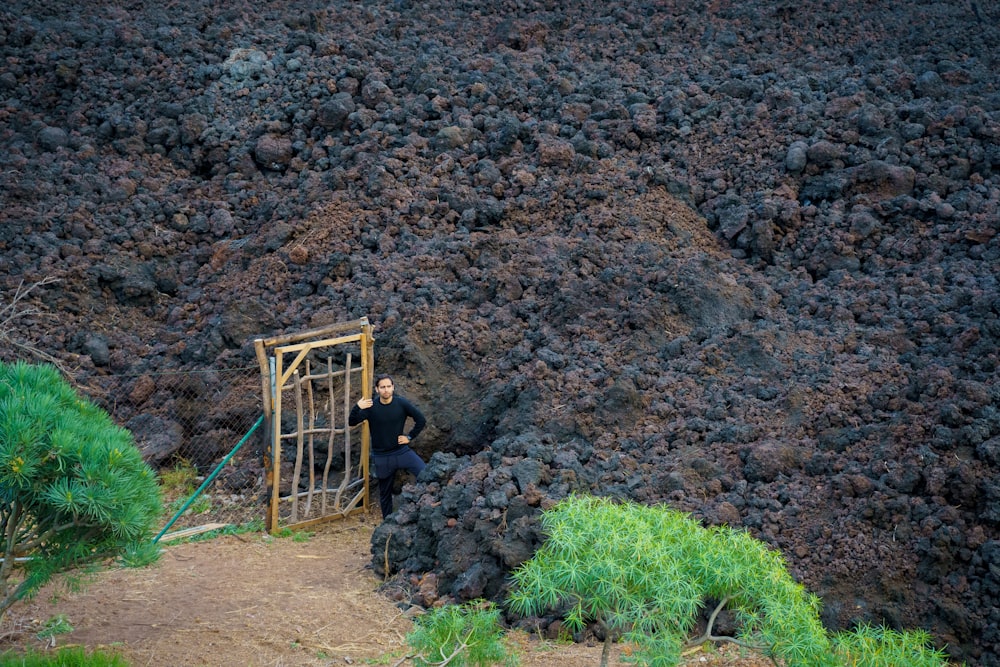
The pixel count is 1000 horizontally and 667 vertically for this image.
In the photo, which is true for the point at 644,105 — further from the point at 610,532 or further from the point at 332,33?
the point at 610,532

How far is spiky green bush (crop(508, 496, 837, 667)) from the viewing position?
160 inches

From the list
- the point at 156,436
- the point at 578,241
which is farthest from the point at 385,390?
the point at 578,241

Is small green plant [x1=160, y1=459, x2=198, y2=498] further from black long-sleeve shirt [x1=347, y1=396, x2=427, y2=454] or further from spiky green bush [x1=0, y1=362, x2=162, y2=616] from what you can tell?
spiky green bush [x1=0, y1=362, x2=162, y2=616]

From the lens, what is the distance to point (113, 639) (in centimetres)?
568

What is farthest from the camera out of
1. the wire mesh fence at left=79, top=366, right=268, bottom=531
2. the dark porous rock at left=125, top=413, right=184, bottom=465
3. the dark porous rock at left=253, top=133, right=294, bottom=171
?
the dark porous rock at left=253, top=133, right=294, bottom=171

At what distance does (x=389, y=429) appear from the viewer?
766cm

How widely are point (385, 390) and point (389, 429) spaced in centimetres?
34

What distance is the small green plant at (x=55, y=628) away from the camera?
18.6ft

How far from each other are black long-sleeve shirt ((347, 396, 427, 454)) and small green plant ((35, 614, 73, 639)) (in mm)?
2672

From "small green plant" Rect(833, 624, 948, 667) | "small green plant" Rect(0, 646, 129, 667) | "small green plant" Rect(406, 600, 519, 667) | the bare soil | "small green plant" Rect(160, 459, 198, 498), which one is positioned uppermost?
"small green plant" Rect(833, 624, 948, 667)

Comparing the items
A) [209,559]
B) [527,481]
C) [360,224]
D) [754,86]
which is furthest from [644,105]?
[209,559]

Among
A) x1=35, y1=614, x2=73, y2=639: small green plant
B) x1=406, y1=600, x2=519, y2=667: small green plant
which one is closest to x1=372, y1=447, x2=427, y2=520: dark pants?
x1=35, y1=614, x2=73, y2=639: small green plant

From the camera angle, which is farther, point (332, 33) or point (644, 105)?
point (332, 33)

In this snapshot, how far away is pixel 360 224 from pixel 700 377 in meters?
4.41
